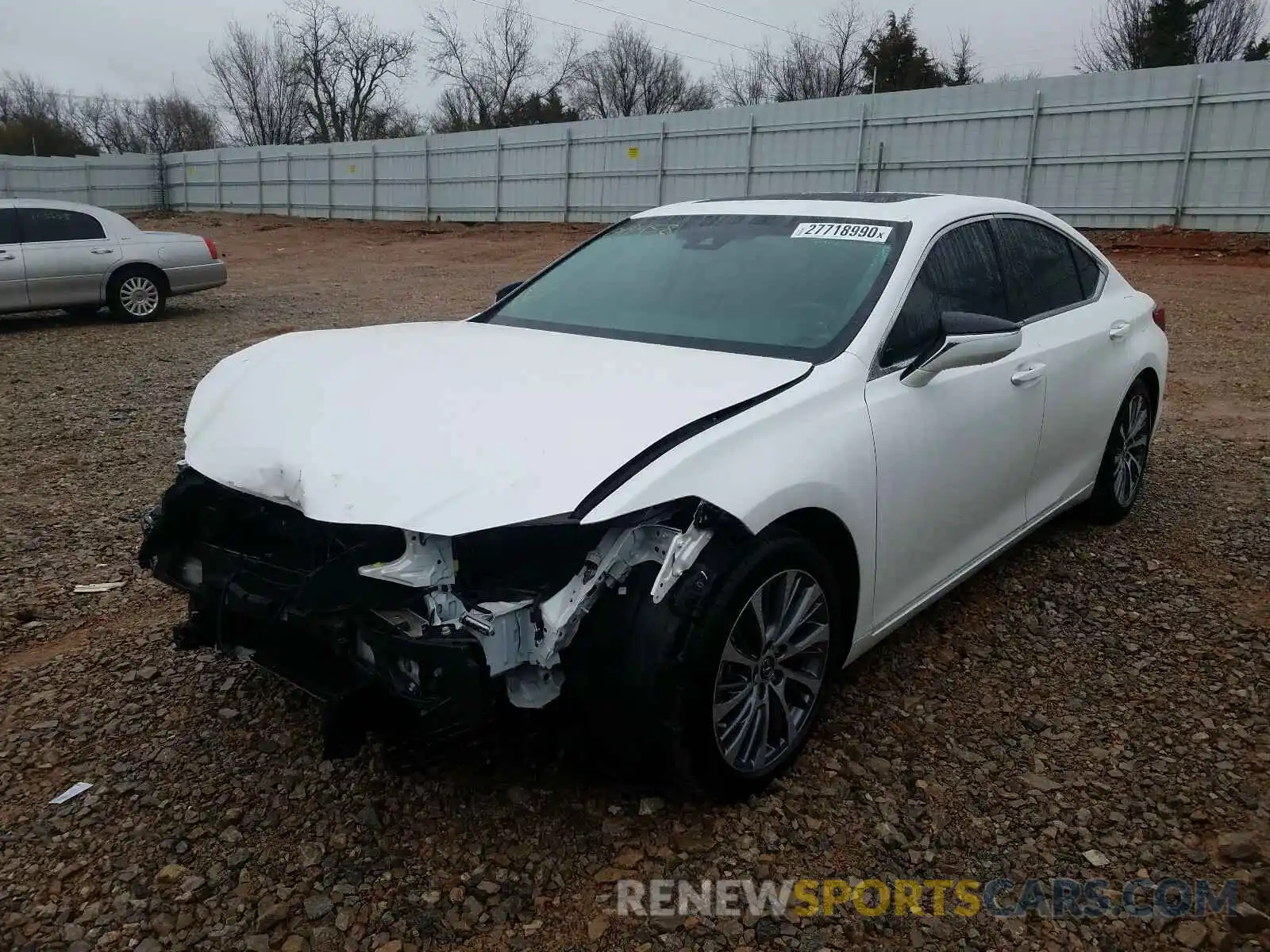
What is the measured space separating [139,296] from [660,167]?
569 inches

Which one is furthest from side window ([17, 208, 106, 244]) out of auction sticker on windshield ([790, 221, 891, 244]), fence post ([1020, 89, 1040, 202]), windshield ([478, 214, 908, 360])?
fence post ([1020, 89, 1040, 202])

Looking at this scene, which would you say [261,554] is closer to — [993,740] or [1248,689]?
[993,740]

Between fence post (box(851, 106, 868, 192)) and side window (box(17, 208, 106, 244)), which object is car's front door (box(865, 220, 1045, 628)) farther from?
fence post (box(851, 106, 868, 192))

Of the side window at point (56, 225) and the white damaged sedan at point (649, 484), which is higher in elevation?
the side window at point (56, 225)

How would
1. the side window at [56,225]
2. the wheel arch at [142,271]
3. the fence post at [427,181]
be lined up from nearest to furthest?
1. the side window at [56,225]
2. the wheel arch at [142,271]
3. the fence post at [427,181]

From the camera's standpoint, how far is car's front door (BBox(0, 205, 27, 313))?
1077 centimetres

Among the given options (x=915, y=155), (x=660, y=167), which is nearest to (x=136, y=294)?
(x=660, y=167)

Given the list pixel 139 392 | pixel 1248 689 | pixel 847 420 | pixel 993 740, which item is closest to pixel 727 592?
pixel 847 420

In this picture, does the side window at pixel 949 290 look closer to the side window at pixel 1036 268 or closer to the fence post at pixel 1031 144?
the side window at pixel 1036 268

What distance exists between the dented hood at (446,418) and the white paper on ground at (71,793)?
3.16 feet

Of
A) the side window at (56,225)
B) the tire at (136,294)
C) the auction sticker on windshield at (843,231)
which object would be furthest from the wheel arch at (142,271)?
the auction sticker on windshield at (843,231)

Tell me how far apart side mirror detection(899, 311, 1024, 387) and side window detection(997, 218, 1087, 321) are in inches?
32.4

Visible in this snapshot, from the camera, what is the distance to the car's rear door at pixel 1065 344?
12.6 feet

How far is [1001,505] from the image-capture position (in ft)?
11.8
